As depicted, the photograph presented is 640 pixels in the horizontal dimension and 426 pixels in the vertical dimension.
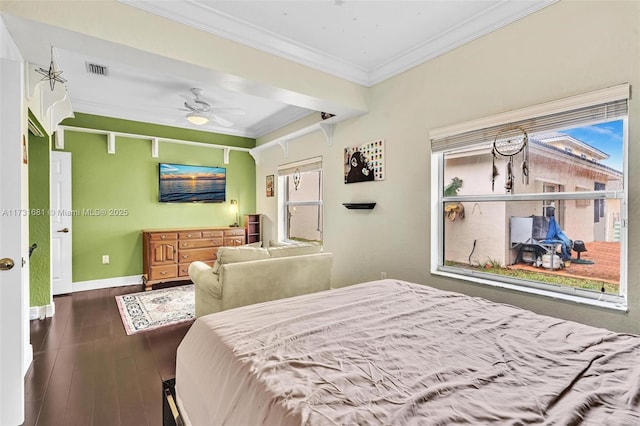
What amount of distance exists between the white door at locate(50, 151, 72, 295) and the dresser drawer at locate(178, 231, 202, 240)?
4.84 ft

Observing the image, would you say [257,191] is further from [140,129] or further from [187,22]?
[187,22]

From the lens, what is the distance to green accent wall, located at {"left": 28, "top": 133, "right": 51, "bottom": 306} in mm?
3254

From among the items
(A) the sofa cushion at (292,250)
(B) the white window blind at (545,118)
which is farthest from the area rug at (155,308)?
(B) the white window blind at (545,118)

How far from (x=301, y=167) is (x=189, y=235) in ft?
7.05

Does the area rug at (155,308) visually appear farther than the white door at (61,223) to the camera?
No

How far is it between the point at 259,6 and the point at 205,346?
2.43 meters

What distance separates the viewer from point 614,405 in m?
0.87

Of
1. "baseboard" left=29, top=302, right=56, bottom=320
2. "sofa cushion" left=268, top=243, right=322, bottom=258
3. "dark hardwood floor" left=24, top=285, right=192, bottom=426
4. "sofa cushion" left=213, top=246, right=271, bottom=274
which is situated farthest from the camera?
"baseboard" left=29, top=302, right=56, bottom=320

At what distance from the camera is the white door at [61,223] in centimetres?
420

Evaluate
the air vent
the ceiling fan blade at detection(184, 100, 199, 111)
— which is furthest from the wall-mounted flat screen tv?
the air vent

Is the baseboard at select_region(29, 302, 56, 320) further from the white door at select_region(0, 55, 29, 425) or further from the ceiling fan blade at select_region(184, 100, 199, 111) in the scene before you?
the ceiling fan blade at select_region(184, 100, 199, 111)

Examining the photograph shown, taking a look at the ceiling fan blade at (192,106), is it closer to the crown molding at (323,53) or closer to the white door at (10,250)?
the crown molding at (323,53)

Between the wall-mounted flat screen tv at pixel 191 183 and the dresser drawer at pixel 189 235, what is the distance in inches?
28.4

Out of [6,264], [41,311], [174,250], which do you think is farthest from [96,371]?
[174,250]
